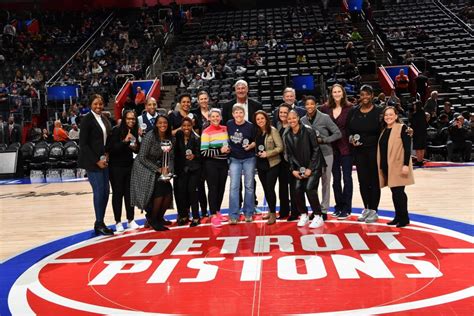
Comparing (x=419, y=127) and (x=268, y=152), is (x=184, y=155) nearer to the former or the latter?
(x=268, y=152)

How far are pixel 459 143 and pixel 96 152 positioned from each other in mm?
7910

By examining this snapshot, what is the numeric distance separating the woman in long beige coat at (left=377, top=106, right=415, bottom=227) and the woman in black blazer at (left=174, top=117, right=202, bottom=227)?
6.37ft

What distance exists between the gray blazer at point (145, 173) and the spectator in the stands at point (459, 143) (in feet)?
23.2

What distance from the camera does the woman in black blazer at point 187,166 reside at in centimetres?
533

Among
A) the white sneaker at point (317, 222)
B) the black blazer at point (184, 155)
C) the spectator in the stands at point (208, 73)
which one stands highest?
the spectator in the stands at point (208, 73)

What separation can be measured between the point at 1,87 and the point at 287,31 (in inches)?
399

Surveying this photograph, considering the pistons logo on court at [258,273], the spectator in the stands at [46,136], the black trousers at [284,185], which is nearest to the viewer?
the pistons logo on court at [258,273]

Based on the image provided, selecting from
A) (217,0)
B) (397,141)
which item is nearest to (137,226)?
(397,141)

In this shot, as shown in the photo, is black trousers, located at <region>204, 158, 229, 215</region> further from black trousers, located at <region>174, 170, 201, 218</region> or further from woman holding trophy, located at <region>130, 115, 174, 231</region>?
woman holding trophy, located at <region>130, 115, 174, 231</region>

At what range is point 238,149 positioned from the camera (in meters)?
5.33

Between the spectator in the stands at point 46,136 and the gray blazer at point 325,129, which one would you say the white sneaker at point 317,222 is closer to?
the gray blazer at point 325,129

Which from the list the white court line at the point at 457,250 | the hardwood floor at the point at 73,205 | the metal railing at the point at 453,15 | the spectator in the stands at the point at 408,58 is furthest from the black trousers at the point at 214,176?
the metal railing at the point at 453,15

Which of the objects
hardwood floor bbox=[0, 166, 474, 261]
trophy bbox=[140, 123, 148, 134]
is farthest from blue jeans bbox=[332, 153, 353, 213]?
trophy bbox=[140, 123, 148, 134]

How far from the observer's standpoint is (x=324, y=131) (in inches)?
208
